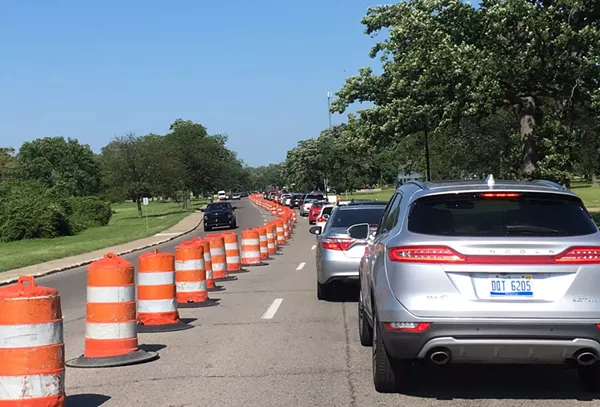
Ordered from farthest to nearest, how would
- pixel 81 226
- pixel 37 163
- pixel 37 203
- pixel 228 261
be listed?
pixel 37 163 → pixel 81 226 → pixel 37 203 → pixel 228 261

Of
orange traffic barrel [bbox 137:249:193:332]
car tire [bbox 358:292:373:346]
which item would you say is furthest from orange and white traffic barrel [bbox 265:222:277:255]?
car tire [bbox 358:292:373:346]

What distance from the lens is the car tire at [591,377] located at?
21.2ft

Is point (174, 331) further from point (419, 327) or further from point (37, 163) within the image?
point (37, 163)

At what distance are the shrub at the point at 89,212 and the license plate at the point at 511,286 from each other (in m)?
52.0

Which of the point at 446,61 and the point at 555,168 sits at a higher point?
the point at 446,61

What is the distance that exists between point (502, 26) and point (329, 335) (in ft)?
58.6

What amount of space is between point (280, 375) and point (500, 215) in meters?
2.63

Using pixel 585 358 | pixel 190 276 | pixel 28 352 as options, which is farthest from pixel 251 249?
pixel 585 358

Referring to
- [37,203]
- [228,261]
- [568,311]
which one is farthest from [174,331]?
[37,203]

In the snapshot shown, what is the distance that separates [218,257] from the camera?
1730cm

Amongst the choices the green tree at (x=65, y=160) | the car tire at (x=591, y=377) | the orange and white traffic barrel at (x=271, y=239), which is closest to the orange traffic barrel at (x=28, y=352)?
the car tire at (x=591, y=377)

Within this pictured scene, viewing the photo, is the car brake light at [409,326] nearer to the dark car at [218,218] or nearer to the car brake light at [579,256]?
the car brake light at [579,256]

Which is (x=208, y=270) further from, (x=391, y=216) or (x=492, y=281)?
(x=492, y=281)

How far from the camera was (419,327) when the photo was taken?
589 cm
